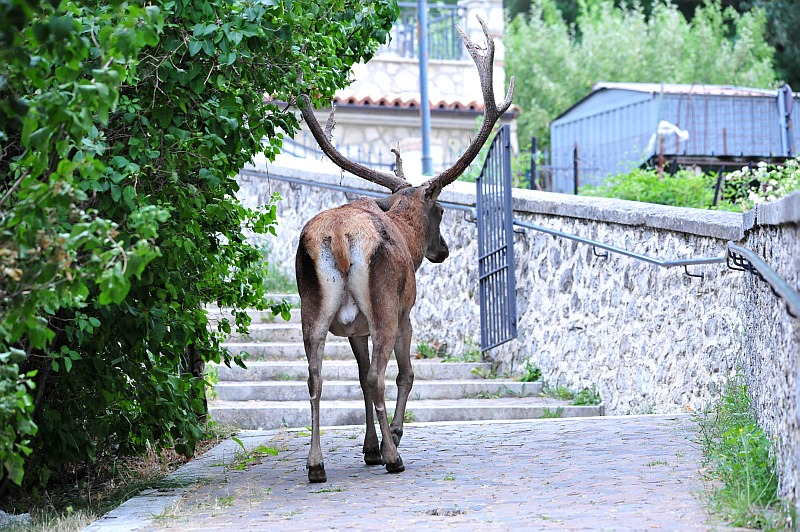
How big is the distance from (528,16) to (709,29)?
10.5m

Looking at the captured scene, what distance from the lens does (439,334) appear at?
11.9m

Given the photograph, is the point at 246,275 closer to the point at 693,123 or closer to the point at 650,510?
the point at 650,510

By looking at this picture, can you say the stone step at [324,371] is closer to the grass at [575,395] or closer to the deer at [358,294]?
the grass at [575,395]

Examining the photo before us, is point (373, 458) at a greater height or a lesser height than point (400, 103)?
lesser

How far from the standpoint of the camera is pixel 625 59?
103ft

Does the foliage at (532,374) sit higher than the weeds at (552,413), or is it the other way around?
the foliage at (532,374)

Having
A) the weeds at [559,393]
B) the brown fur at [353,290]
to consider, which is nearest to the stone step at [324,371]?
the weeds at [559,393]

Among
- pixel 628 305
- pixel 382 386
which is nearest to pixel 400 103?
pixel 628 305

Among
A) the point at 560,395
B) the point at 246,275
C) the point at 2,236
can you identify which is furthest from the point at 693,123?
the point at 2,236

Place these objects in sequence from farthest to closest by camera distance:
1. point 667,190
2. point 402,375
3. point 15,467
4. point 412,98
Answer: point 412,98 → point 667,190 → point 402,375 → point 15,467

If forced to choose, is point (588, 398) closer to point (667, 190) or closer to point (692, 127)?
point (667, 190)

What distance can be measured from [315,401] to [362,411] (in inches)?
103

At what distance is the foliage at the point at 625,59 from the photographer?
30.8m

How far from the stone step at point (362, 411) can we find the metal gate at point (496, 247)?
941mm
